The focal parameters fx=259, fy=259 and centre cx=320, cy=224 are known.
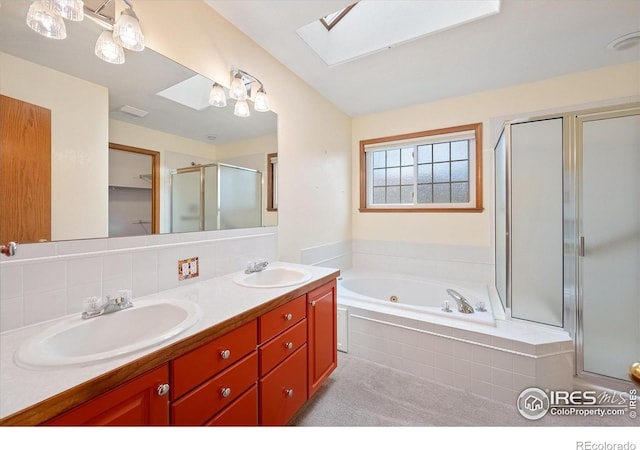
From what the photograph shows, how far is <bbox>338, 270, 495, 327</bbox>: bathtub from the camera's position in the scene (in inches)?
73.5

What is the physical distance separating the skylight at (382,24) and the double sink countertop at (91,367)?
1.82m

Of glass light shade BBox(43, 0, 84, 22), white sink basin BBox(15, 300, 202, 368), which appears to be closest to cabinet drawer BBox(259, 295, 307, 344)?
white sink basin BBox(15, 300, 202, 368)

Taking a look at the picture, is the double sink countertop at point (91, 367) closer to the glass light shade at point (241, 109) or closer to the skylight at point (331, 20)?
the glass light shade at point (241, 109)

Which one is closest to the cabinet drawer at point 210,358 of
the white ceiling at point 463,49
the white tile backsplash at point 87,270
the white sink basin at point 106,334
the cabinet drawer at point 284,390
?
the white sink basin at point 106,334

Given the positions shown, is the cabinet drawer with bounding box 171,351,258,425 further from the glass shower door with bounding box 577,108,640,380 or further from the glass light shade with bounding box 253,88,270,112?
the glass shower door with bounding box 577,108,640,380

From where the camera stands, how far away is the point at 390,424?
1439 mm

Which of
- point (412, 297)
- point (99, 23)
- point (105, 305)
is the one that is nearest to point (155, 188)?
point (105, 305)

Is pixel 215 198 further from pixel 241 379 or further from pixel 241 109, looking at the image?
pixel 241 379

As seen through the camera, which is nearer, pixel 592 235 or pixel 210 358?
pixel 210 358

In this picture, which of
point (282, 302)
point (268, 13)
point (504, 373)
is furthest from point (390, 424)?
point (268, 13)

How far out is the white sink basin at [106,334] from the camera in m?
0.68

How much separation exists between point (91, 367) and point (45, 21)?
122 cm

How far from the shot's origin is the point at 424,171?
301cm

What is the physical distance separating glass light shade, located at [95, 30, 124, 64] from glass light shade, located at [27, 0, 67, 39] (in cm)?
11
